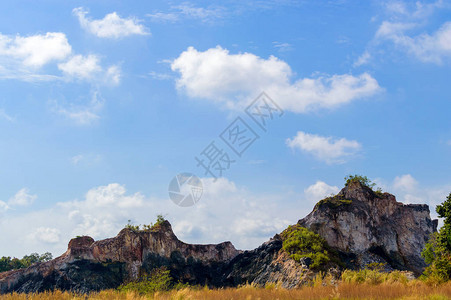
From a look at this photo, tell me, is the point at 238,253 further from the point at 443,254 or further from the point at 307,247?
the point at 443,254

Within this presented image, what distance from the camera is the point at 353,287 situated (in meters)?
32.3

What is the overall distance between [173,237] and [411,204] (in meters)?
33.8

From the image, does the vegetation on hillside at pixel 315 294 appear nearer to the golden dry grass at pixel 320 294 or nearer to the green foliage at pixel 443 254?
the golden dry grass at pixel 320 294

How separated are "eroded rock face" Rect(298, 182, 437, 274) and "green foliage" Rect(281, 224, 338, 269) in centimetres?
239

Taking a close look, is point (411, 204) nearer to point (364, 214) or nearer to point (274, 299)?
point (364, 214)

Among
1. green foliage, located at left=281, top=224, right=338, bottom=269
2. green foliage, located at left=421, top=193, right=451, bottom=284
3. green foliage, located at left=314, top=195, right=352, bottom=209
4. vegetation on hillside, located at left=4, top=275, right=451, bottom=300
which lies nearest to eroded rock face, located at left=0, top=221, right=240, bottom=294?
green foliage, located at left=281, top=224, right=338, bottom=269

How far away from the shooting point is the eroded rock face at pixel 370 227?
54719mm

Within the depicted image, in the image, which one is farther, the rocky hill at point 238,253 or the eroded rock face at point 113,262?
the rocky hill at point 238,253

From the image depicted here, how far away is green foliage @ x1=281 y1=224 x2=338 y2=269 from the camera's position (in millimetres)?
48662

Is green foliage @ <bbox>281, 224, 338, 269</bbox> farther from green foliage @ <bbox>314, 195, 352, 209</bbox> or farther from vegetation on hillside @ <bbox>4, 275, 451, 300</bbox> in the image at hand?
vegetation on hillside @ <bbox>4, 275, 451, 300</bbox>

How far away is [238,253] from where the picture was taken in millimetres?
61375

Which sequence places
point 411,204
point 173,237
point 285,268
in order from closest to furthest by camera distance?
point 285,268 → point 173,237 → point 411,204

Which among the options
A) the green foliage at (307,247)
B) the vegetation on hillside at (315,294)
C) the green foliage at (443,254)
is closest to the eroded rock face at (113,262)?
the green foliage at (307,247)

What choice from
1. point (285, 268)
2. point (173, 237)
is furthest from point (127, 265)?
point (285, 268)
